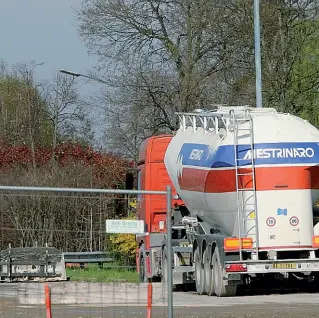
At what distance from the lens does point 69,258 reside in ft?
44.6

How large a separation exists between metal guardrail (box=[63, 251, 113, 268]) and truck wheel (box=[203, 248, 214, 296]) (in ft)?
27.8

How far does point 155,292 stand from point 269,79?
2362cm

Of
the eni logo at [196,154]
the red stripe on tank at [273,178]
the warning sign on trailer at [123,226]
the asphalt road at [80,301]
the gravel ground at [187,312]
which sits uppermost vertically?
the eni logo at [196,154]

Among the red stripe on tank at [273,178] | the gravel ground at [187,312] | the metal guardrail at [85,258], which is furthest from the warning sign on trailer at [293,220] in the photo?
the metal guardrail at [85,258]

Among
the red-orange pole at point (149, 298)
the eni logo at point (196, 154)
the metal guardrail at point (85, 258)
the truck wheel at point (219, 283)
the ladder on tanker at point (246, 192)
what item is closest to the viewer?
the red-orange pole at point (149, 298)

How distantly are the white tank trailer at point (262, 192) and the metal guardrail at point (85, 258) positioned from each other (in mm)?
7333

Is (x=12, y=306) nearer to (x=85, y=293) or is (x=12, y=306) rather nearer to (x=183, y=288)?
(x=85, y=293)

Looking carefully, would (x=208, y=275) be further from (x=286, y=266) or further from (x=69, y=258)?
(x=69, y=258)

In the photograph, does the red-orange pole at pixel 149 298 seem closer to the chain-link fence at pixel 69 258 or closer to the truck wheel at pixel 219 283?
the chain-link fence at pixel 69 258

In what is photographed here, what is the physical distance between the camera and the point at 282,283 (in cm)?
2433

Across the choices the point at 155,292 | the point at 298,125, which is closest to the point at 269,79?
the point at 298,125

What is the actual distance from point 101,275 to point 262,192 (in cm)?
793

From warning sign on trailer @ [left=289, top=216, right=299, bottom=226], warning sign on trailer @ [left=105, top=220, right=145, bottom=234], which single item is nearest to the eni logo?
warning sign on trailer @ [left=289, top=216, right=299, bottom=226]

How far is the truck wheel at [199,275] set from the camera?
22.4 metres
